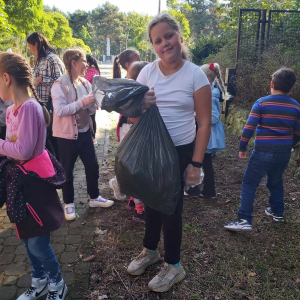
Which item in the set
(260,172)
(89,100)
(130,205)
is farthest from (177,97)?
(130,205)

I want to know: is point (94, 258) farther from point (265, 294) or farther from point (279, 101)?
point (279, 101)

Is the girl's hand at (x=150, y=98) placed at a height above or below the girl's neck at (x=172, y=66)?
below

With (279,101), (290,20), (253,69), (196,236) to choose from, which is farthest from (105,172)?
(290,20)

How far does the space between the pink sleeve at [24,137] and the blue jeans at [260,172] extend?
2244 mm

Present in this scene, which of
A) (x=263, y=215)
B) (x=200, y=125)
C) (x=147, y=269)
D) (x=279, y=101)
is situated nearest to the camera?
(x=200, y=125)

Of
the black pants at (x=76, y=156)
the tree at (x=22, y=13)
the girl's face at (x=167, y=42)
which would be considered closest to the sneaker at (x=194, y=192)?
the black pants at (x=76, y=156)

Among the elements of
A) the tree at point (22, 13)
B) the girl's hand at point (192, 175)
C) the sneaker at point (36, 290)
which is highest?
the tree at point (22, 13)

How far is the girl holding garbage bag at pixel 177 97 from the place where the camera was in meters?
2.06

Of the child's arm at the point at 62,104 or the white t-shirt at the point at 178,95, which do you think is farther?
the child's arm at the point at 62,104

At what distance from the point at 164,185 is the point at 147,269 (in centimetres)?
107

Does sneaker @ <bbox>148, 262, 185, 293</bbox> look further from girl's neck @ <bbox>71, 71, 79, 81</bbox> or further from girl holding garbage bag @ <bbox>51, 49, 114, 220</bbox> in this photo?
girl's neck @ <bbox>71, 71, 79, 81</bbox>

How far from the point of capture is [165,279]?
2.39 metres

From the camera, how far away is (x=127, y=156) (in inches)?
79.7

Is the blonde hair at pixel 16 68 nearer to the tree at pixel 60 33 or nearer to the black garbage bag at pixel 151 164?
the black garbage bag at pixel 151 164
